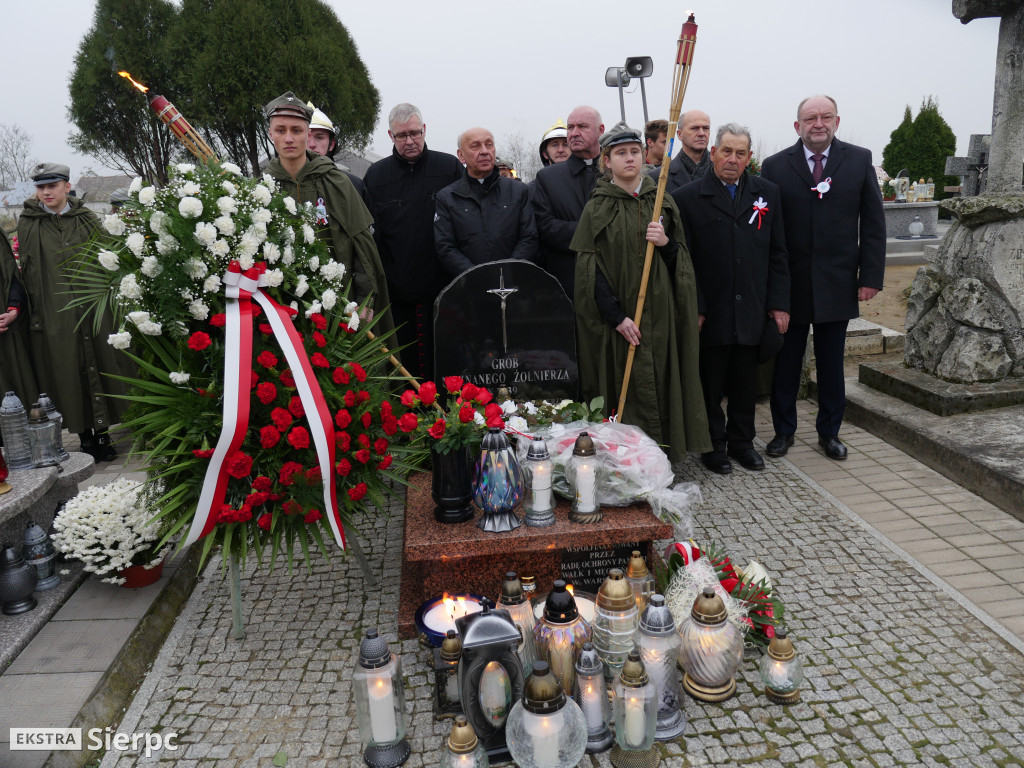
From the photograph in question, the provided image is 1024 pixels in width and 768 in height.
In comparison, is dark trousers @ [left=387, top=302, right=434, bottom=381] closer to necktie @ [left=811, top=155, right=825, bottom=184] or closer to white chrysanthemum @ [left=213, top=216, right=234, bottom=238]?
white chrysanthemum @ [left=213, top=216, right=234, bottom=238]

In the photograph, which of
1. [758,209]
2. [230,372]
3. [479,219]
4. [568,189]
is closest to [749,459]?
[758,209]

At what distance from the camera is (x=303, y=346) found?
3.41 m

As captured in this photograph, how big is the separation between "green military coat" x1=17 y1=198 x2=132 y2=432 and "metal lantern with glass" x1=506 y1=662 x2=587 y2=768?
4.55 metres

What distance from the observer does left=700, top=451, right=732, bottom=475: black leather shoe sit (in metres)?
5.27

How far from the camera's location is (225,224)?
3.21 m

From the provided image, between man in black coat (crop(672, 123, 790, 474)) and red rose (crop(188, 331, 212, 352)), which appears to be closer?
red rose (crop(188, 331, 212, 352))

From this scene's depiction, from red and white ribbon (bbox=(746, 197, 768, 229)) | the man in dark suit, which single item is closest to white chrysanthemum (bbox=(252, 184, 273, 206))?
red and white ribbon (bbox=(746, 197, 768, 229))

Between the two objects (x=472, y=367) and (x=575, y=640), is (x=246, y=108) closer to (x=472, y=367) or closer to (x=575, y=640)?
(x=472, y=367)

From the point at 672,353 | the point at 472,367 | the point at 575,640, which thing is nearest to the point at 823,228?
the point at 672,353

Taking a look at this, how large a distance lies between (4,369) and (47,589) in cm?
280

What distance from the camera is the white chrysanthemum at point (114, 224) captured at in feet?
10.5

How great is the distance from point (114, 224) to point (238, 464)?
1.16 meters

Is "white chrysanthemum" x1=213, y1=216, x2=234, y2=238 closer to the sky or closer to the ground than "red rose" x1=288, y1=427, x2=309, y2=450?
closer to the sky

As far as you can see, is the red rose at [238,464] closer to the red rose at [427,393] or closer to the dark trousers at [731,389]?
the red rose at [427,393]
